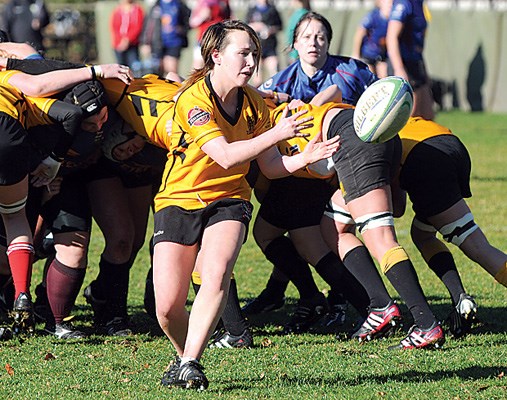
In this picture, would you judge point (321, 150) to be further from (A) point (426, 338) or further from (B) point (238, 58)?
(A) point (426, 338)

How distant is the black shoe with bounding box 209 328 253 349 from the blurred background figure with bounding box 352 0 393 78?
8.53 m

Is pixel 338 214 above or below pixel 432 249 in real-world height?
above

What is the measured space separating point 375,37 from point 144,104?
8.62 metres

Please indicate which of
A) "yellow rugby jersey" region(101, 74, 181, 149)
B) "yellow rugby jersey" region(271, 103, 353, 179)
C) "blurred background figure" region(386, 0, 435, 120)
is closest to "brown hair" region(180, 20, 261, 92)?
"yellow rugby jersey" region(101, 74, 181, 149)

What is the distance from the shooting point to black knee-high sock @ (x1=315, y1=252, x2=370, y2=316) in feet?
20.8

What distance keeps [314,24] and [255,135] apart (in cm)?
219

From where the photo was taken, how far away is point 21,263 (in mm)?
5926

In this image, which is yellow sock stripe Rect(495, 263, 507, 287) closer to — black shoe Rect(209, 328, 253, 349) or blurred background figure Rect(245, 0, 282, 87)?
black shoe Rect(209, 328, 253, 349)

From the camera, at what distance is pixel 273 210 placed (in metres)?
6.64

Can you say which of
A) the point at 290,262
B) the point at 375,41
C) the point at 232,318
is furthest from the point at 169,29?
the point at 232,318

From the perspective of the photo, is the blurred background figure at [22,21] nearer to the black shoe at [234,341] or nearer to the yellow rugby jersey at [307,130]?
the yellow rugby jersey at [307,130]

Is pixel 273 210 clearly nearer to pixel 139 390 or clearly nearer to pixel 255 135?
pixel 255 135

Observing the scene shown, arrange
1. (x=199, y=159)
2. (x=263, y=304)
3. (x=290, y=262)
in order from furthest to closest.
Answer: (x=263, y=304) < (x=290, y=262) < (x=199, y=159)

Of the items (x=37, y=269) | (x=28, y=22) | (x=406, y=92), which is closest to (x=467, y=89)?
A: (x=28, y=22)
